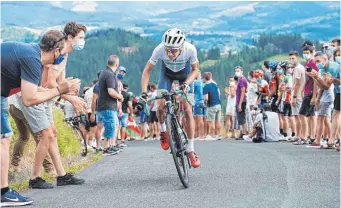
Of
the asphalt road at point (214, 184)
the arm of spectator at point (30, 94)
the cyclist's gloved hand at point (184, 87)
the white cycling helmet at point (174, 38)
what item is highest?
the white cycling helmet at point (174, 38)

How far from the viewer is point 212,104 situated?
84.0 ft

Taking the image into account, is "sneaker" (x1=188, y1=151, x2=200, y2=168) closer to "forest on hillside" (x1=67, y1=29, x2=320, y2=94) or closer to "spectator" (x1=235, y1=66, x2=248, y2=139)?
"spectator" (x1=235, y1=66, x2=248, y2=139)

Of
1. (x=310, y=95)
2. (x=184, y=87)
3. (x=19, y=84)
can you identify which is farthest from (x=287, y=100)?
(x=19, y=84)

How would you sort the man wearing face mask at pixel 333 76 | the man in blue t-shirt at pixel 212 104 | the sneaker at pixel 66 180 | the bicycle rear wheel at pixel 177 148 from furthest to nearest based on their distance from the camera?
the man in blue t-shirt at pixel 212 104 < the man wearing face mask at pixel 333 76 < the sneaker at pixel 66 180 < the bicycle rear wheel at pixel 177 148

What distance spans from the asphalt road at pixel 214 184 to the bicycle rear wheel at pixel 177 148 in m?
0.19

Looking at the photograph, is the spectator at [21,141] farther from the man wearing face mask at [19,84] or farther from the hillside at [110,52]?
the hillside at [110,52]

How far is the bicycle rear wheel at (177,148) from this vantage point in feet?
33.5

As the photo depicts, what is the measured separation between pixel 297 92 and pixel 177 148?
9.66 m

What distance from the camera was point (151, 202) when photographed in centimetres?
889

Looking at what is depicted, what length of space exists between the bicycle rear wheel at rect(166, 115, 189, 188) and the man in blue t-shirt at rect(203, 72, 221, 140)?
14545mm

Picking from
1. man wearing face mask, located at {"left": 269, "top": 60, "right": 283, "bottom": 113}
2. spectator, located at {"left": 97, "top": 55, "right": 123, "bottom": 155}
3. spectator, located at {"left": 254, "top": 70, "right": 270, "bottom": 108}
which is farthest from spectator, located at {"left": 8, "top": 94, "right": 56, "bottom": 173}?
spectator, located at {"left": 254, "top": 70, "right": 270, "bottom": 108}

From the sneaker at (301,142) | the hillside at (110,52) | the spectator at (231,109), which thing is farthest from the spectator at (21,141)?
the hillside at (110,52)

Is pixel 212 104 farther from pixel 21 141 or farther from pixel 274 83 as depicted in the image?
pixel 21 141

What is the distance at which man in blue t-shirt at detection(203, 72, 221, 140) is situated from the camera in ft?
83.9
